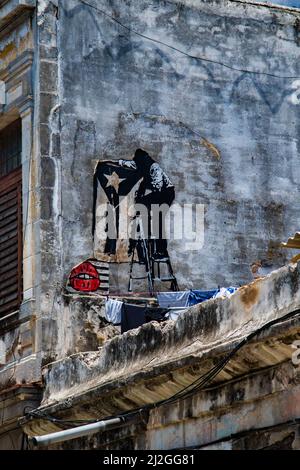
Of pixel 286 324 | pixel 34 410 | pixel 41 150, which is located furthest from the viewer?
pixel 41 150

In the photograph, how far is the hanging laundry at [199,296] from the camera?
2119 centimetres

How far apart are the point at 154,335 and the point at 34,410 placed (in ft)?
8.21

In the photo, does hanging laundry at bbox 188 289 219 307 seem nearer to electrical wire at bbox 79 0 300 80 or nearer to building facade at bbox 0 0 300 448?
building facade at bbox 0 0 300 448

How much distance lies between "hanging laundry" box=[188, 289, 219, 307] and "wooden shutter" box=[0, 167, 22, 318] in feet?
7.86

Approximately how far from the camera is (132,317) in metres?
21.0

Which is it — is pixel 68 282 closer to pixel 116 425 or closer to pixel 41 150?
pixel 41 150

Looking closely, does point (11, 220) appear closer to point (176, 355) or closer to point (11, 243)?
point (11, 243)

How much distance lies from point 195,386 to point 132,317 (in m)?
4.03

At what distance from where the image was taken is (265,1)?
962 inches

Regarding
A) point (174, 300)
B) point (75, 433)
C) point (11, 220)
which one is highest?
point (11, 220)

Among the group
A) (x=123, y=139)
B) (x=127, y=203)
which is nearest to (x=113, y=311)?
(x=127, y=203)

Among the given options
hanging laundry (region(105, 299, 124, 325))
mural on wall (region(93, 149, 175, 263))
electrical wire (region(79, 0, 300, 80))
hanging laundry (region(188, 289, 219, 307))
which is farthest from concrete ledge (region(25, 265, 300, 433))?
electrical wire (region(79, 0, 300, 80))

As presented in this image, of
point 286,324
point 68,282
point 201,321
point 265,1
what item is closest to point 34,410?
point 68,282

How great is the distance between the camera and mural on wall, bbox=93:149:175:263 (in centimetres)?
2173
